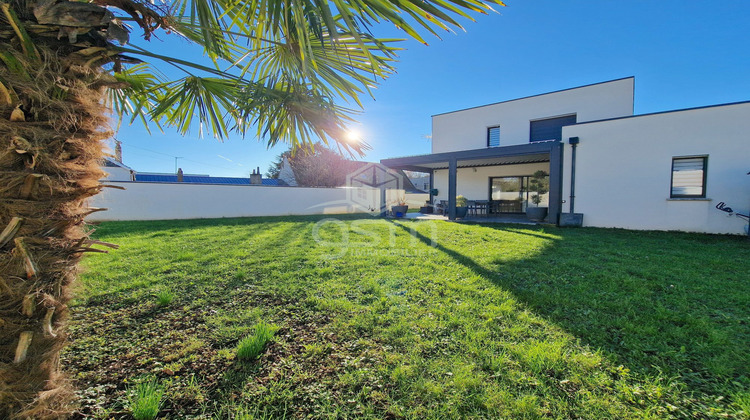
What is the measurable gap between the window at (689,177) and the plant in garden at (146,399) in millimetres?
12956

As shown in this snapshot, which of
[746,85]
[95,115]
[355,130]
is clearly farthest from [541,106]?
[95,115]

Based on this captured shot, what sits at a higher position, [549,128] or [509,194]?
[549,128]

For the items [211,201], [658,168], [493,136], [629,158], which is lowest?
[211,201]

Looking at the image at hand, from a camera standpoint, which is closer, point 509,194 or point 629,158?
point 629,158

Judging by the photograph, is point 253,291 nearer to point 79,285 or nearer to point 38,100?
point 79,285

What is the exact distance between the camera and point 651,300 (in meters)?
3.34

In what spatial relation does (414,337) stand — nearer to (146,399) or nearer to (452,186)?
(146,399)

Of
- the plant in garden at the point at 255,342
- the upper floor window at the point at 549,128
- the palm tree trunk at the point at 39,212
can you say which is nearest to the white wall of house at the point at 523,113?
the upper floor window at the point at 549,128

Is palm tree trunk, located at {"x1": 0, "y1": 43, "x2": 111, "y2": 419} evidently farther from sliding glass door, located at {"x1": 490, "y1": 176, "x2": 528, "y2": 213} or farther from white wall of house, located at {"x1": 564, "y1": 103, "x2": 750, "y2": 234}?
sliding glass door, located at {"x1": 490, "y1": 176, "x2": 528, "y2": 213}

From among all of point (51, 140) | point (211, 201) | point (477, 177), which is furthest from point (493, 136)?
point (51, 140)

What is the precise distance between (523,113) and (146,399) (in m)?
16.1

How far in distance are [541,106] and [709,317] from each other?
1288cm

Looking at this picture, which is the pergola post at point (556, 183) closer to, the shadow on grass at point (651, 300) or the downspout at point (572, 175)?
the downspout at point (572, 175)

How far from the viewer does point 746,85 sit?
31.3ft
